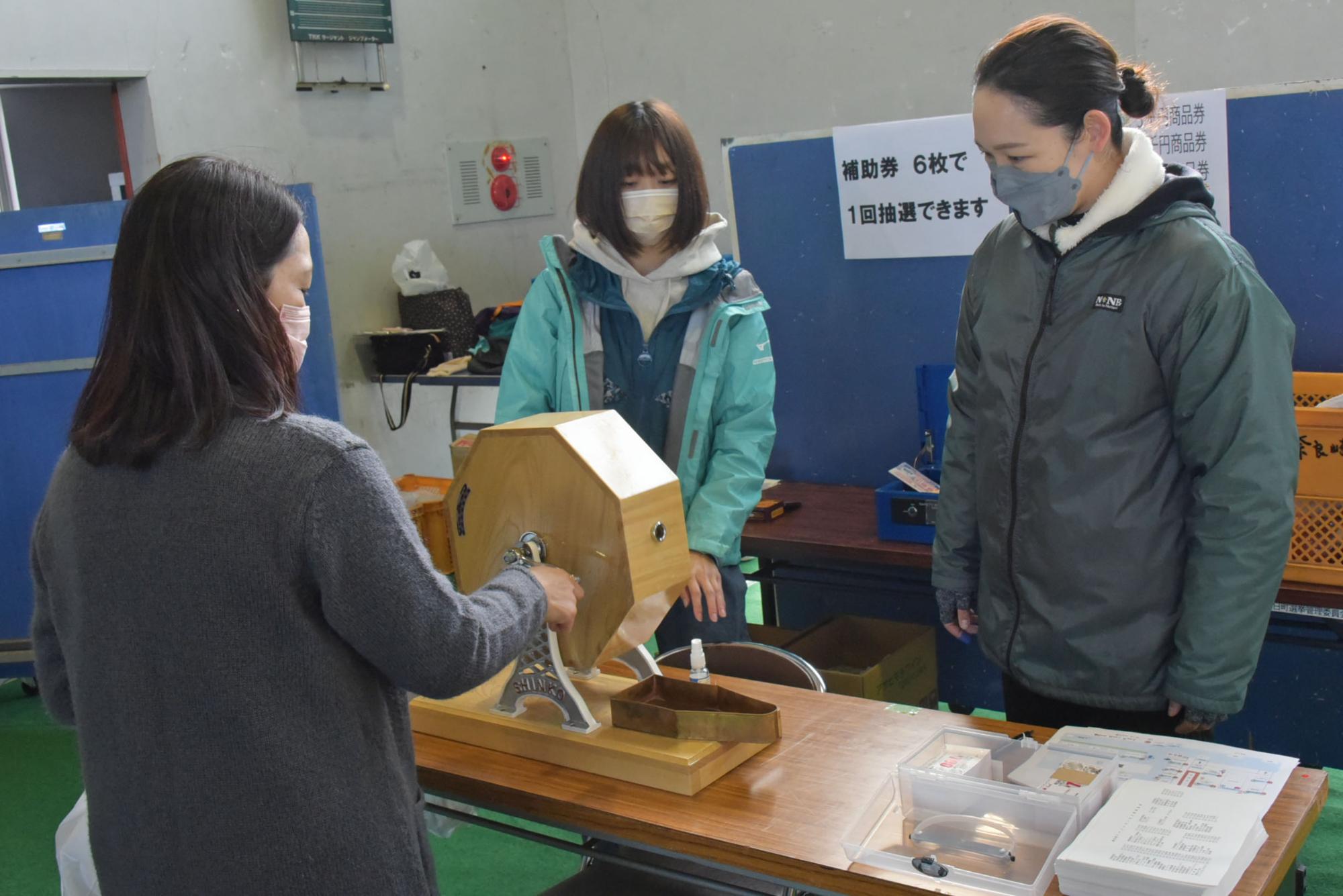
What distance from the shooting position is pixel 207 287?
1.18 m

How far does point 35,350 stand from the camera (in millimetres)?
3854

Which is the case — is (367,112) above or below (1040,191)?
above

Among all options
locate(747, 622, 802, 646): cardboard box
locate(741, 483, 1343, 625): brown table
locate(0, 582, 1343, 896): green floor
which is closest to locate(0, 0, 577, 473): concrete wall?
locate(0, 582, 1343, 896): green floor

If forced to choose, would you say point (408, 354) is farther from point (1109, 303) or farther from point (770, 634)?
point (1109, 303)

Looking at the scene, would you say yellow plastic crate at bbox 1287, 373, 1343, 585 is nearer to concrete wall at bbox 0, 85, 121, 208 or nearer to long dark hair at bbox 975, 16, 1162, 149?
long dark hair at bbox 975, 16, 1162, 149

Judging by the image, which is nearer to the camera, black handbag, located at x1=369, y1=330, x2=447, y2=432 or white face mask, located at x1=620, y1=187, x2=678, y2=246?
white face mask, located at x1=620, y1=187, x2=678, y2=246

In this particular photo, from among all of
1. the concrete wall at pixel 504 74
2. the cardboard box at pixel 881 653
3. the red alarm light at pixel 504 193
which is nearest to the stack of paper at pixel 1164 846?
the cardboard box at pixel 881 653

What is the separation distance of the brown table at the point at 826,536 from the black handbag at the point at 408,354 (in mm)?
2452

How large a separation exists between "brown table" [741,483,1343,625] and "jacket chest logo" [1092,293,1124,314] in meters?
1.08

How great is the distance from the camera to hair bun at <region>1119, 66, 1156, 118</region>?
5.37ft

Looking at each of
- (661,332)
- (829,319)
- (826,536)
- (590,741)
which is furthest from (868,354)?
(590,741)

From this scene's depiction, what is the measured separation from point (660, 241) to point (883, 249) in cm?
110

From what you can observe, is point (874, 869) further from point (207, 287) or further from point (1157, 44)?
point (1157, 44)

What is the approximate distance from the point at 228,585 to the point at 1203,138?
7.26 feet
